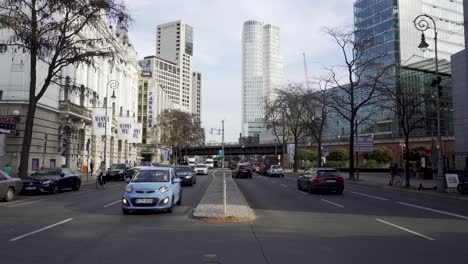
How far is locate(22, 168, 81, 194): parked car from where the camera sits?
22.5 meters

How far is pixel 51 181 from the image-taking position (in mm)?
22891

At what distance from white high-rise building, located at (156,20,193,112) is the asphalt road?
16066 centimetres

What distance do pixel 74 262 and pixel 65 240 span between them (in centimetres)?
226

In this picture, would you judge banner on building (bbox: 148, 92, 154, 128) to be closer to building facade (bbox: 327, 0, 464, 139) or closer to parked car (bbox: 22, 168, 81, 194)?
building facade (bbox: 327, 0, 464, 139)

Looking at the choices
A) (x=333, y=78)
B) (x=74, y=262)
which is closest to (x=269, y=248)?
(x=74, y=262)

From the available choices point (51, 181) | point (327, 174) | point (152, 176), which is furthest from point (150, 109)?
point (152, 176)

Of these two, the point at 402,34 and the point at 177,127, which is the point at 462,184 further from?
the point at 402,34

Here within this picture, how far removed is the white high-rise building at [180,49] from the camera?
583ft

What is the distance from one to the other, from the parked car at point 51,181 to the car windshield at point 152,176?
9.96 metres

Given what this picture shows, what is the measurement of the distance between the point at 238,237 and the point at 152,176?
6.10 meters

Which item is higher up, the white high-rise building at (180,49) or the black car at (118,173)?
the white high-rise building at (180,49)

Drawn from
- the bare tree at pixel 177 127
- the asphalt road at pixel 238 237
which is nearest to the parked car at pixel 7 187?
the asphalt road at pixel 238 237

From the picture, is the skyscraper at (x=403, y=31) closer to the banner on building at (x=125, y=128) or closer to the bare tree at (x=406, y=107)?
the bare tree at (x=406, y=107)

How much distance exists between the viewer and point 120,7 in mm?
24312
